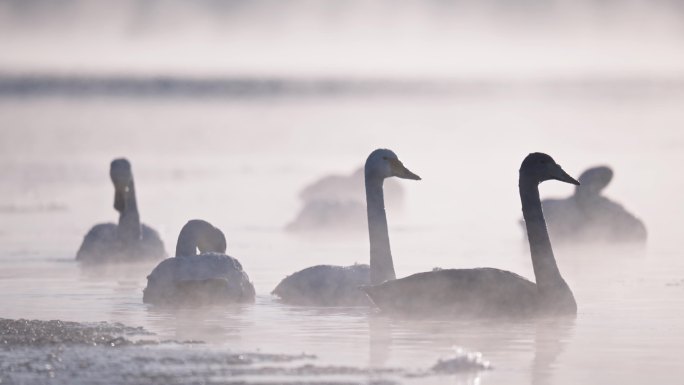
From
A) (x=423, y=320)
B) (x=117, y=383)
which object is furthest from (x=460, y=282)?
(x=117, y=383)

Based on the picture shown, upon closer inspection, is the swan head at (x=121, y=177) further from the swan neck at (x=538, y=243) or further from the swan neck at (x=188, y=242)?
the swan neck at (x=538, y=243)

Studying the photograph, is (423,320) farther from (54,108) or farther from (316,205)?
(54,108)

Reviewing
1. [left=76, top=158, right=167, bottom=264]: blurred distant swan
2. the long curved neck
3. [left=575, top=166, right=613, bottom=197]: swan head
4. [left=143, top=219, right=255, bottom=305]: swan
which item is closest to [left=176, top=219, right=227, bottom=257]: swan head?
[left=143, top=219, right=255, bottom=305]: swan

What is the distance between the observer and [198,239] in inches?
796

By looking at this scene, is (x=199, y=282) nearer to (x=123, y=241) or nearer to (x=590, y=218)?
(x=123, y=241)

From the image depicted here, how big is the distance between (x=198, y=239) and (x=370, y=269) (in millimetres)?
2119

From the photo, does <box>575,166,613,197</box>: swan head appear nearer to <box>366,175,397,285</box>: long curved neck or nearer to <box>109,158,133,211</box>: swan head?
<box>109,158,133,211</box>: swan head

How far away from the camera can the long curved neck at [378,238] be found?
61.6 feet

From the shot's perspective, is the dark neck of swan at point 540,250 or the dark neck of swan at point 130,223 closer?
the dark neck of swan at point 540,250

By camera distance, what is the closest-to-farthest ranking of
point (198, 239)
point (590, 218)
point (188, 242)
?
point (188, 242) < point (198, 239) < point (590, 218)

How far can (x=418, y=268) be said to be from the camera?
23.0 metres

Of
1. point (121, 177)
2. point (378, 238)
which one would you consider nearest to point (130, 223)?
point (121, 177)

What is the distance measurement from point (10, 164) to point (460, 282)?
24.7 m

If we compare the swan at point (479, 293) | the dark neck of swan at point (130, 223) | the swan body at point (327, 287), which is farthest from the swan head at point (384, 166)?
the dark neck of swan at point (130, 223)
